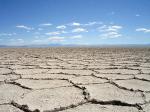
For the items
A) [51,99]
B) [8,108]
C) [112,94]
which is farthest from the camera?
[112,94]

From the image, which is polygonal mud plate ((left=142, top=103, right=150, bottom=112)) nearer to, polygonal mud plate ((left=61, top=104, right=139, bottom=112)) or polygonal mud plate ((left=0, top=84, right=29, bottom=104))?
polygonal mud plate ((left=61, top=104, right=139, bottom=112))

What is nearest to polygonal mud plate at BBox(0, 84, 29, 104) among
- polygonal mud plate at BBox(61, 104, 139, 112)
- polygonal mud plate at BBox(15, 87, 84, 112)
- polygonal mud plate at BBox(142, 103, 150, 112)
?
polygonal mud plate at BBox(15, 87, 84, 112)

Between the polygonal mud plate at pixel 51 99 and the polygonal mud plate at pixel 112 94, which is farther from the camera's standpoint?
the polygonal mud plate at pixel 112 94

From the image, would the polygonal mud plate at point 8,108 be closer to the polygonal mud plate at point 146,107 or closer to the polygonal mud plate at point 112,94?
the polygonal mud plate at point 112,94

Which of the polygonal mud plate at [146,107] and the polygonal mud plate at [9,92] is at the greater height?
the polygonal mud plate at [9,92]

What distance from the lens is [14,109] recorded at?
49.9 inches

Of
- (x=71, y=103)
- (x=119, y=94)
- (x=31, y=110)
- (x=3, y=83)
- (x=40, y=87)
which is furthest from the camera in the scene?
(x=3, y=83)

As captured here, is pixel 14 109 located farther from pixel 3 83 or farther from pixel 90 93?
pixel 3 83

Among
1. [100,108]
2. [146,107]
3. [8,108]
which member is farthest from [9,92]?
[146,107]

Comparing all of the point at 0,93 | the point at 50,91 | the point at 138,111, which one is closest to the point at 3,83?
the point at 0,93

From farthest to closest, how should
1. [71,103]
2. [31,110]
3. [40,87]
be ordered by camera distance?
[40,87]
[71,103]
[31,110]

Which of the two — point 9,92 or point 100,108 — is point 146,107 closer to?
point 100,108

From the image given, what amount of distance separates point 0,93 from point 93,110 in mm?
778


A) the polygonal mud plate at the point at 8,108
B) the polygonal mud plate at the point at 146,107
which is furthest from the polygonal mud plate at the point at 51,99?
the polygonal mud plate at the point at 146,107
